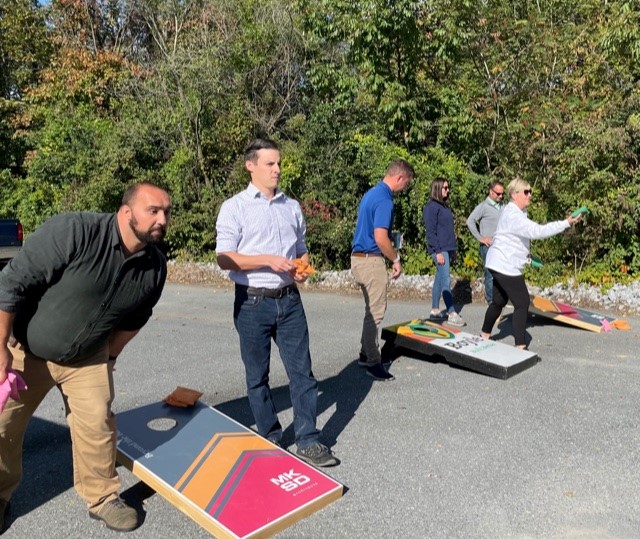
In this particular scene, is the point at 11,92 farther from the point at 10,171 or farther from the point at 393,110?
the point at 393,110

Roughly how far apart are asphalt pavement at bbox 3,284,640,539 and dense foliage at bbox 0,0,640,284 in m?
3.28

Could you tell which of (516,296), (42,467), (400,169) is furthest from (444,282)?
(42,467)

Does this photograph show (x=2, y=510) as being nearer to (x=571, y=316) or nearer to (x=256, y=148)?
(x=256, y=148)

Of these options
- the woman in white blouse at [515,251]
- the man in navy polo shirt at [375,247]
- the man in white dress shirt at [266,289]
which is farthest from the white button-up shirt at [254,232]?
the woman in white blouse at [515,251]

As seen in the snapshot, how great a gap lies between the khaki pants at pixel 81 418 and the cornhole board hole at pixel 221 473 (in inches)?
11.5

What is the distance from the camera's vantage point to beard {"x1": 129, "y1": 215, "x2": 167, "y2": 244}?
3.24 meters

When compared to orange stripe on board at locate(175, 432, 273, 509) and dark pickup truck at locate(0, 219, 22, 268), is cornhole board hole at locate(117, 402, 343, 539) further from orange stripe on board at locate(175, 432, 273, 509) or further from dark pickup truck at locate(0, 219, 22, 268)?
dark pickup truck at locate(0, 219, 22, 268)

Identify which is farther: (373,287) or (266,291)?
(373,287)

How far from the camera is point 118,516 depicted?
337 centimetres

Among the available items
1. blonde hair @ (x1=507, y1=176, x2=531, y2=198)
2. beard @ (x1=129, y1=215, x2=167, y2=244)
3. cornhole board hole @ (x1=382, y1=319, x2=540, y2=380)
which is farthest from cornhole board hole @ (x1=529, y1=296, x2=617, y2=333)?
beard @ (x1=129, y1=215, x2=167, y2=244)

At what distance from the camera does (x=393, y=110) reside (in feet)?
40.2

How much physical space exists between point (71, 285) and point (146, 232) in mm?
457

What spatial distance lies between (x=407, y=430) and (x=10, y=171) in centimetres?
1856

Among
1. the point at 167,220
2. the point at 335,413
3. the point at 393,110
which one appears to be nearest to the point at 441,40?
the point at 393,110
